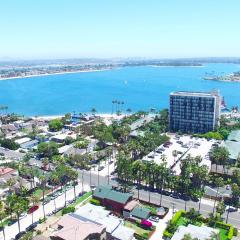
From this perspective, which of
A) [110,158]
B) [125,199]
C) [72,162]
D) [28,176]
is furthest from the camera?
[110,158]

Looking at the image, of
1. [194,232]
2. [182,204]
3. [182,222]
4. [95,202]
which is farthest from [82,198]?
[194,232]

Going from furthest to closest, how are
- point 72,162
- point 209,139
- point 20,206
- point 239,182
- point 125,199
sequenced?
1. point 209,139
2. point 72,162
3. point 239,182
4. point 125,199
5. point 20,206

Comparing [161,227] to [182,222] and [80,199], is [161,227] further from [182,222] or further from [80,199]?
[80,199]

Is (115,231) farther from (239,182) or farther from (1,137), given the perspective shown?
(1,137)

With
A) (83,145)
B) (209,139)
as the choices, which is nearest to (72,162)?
(83,145)

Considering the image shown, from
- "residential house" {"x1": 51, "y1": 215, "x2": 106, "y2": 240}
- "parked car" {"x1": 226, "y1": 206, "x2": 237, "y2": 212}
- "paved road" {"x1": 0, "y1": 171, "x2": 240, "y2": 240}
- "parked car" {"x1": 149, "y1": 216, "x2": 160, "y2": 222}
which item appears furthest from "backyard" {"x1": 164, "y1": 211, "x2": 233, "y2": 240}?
"residential house" {"x1": 51, "y1": 215, "x2": 106, "y2": 240}

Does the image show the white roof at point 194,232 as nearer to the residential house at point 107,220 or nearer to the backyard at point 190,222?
the backyard at point 190,222

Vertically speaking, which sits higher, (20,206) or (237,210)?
(20,206)
